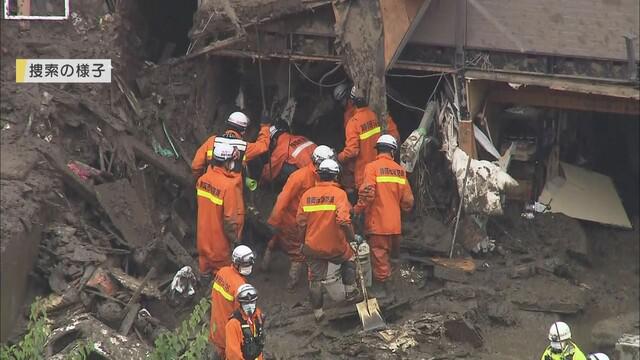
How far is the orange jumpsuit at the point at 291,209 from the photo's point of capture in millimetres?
13305

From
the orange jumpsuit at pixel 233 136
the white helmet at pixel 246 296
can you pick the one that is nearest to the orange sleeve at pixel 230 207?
the orange jumpsuit at pixel 233 136

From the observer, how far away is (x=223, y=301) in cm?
1137

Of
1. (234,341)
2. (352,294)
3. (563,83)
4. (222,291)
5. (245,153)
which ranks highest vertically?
(563,83)

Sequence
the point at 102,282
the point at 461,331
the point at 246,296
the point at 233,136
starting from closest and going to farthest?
the point at 246,296 → the point at 461,331 → the point at 102,282 → the point at 233,136

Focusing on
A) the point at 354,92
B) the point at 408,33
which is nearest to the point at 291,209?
the point at 354,92

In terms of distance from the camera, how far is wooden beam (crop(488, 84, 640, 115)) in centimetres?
1395

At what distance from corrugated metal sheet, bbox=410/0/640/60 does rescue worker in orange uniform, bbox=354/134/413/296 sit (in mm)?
2049

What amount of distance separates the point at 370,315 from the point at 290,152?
9.10 feet

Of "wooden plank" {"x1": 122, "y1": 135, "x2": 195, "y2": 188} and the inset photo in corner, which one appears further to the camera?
"wooden plank" {"x1": 122, "y1": 135, "x2": 195, "y2": 188}

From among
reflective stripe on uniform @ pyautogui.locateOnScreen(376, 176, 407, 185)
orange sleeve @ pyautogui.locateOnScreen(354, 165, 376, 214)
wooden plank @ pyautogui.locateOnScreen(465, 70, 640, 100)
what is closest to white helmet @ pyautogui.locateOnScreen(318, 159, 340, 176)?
orange sleeve @ pyautogui.locateOnScreen(354, 165, 376, 214)

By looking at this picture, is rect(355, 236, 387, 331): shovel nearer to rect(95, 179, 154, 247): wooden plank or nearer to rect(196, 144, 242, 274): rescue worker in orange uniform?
rect(196, 144, 242, 274): rescue worker in orange uniform

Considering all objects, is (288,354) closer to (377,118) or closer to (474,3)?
(377,118)

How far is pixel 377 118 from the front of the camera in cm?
1412

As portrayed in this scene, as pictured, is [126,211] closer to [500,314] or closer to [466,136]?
[466,136]
